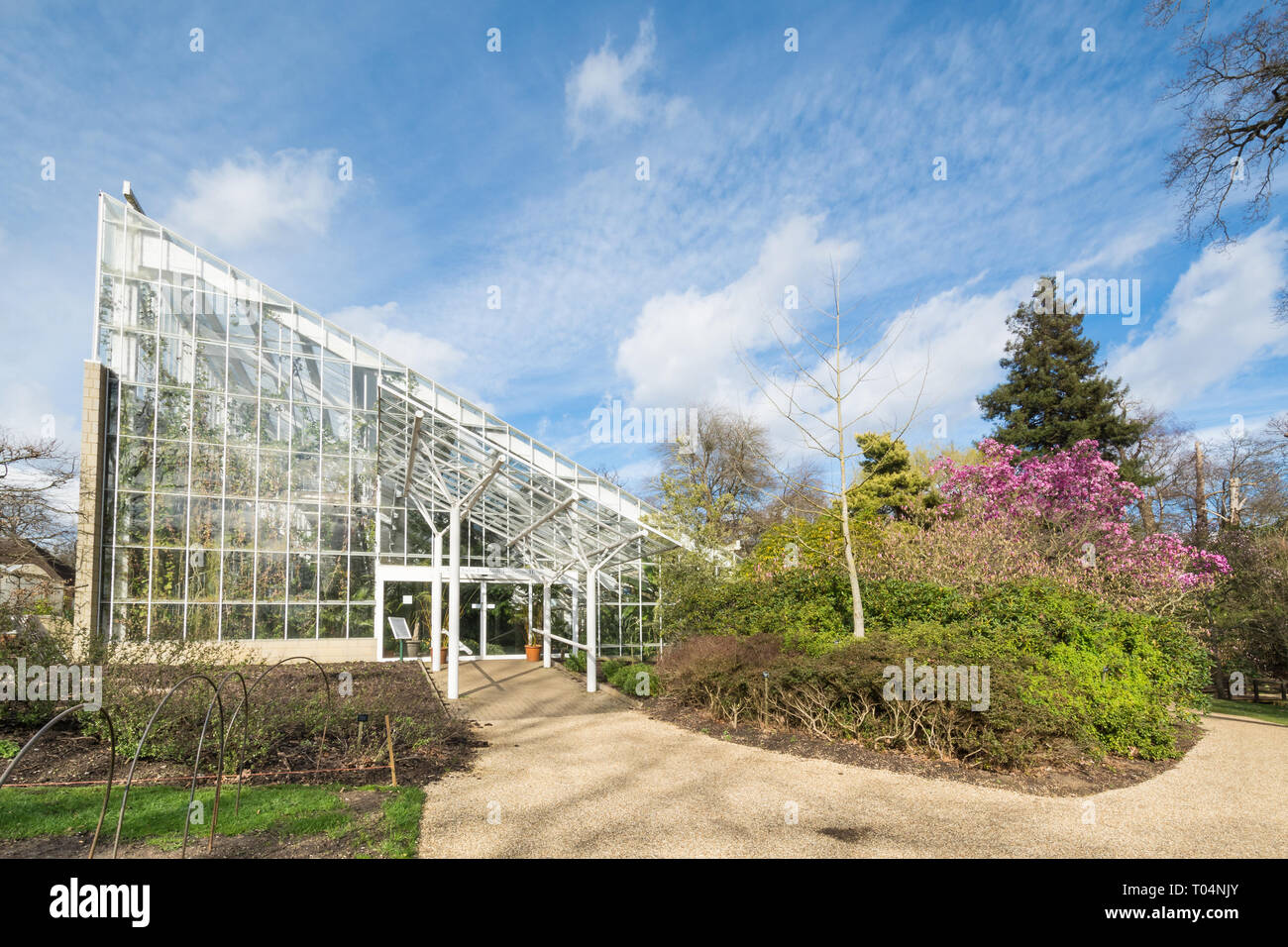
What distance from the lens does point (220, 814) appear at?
556 centimetres

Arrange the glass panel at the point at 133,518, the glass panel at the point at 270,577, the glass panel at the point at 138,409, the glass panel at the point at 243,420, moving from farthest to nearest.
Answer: the glass panel at the point at 243,420
the glass panel at the point at 270,577
the glass panel at the point at 138,409
the glass panel at the point at 133,518

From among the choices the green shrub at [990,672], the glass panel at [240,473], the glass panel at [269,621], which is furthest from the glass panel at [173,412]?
the green shrub at [990,672]

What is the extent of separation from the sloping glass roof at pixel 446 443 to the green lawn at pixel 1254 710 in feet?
39.0

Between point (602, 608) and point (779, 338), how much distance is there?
1002cm

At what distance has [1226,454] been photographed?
2367 centimetres

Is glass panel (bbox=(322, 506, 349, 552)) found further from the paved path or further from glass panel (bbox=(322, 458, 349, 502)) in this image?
the paved path

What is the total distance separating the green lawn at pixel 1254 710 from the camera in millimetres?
13645

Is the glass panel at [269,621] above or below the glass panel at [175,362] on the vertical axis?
below

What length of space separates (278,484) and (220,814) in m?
12.6

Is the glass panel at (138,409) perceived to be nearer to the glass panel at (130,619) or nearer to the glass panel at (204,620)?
the glass panel at (130,619)

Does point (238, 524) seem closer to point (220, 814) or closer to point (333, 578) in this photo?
point (333, 578)

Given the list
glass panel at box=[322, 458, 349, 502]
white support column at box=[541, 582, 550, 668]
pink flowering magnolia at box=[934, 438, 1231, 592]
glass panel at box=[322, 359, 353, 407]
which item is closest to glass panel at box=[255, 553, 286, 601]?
glass panel at box=[322, 458, 349, 502]
